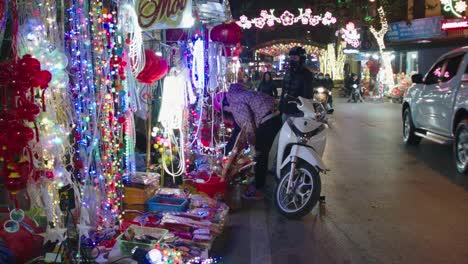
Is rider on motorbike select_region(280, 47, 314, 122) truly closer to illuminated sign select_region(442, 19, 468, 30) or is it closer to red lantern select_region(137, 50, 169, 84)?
red lantern select_region(137, 50, 169, 84)

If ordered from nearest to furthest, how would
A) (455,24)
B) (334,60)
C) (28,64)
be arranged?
(28,64) < (455,24) < (334,60)

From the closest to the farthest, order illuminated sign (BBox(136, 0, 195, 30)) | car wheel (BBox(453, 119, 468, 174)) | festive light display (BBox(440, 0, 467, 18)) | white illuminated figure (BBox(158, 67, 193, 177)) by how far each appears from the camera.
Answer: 1. illuminated sign (BBox(136, 0, 195, 30))
2. white illuminated figure (BBox(158, 67, 193, 177))
3. car wheel (BBox(453, 119, 468, 174))
4. festive light display (BBox(440, 0, 467, 18))

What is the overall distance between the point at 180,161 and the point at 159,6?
236 cm

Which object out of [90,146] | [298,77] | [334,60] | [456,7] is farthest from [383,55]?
[90,146]

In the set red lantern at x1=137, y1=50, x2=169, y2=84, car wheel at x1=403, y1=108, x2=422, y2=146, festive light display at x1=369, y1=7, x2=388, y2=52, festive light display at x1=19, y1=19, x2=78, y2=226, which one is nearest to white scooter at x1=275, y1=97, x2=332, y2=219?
red lantern at x1=137, y1=50, x2=169, y2=84

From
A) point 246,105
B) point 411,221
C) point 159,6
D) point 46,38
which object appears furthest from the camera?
point 246,105

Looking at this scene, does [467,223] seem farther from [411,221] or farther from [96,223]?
[96,223]

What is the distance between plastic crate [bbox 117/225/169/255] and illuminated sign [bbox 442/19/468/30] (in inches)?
724

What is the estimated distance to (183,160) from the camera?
6520 millimetres

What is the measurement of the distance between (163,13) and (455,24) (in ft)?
58.1

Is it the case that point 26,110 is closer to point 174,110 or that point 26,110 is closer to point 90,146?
point 90,146

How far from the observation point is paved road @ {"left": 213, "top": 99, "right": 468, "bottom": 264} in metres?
4.55

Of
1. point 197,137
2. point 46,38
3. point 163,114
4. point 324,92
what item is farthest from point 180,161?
point 324,92

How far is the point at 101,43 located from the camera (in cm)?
451
